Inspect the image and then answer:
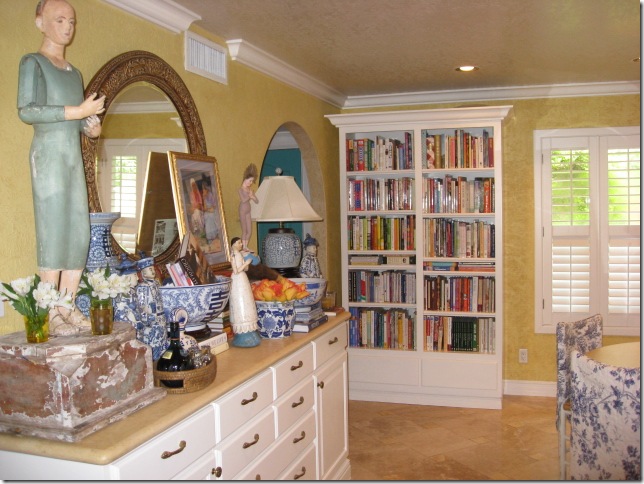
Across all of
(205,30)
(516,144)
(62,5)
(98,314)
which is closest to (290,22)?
(205,30)

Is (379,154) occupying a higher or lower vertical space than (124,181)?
higher

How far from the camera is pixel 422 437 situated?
402 cm

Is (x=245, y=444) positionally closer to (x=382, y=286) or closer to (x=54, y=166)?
(x=54, y=166)

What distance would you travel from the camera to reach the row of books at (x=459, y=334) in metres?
4.64

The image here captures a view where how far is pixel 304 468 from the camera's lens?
2.72 meters

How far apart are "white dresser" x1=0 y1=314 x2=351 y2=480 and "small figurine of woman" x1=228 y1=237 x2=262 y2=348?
0.05 meters

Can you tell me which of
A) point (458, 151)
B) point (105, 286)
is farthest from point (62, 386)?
point (458, 151)

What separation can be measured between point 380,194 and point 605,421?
108 inches

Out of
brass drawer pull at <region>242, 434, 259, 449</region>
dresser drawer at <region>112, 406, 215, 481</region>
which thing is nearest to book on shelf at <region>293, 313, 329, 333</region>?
brass drawer pull at <region>242, 434, 259, 449</region>

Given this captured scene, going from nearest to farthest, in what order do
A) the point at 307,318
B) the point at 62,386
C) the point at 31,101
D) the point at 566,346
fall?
the point at 62,386 → the point at 31,101 → the point at 307,318 → the point at 566,346

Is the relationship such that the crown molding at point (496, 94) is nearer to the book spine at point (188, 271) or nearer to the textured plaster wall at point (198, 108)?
the textured plaster wall at point (198, 108)

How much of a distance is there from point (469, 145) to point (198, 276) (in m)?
2.92

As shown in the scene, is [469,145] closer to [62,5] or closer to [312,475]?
[312,475]

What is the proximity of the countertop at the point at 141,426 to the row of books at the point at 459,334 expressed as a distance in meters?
2.63
